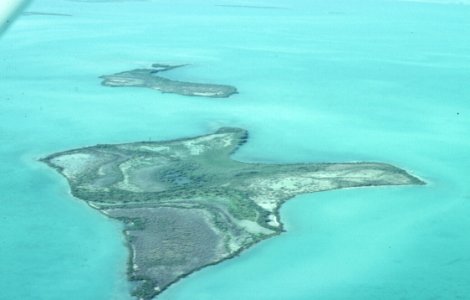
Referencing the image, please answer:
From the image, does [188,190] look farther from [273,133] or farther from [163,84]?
[163,84]

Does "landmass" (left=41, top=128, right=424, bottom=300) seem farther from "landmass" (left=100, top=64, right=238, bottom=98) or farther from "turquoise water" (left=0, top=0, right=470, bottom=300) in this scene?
"landmass" (left=100, top=64, right=238, bottom=98)

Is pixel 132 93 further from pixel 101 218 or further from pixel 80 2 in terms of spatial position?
pixel 80 2

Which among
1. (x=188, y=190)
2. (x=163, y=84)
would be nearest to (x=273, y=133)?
(x=188, y=190)

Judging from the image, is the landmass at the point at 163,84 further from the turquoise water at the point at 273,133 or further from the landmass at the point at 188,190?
the landmass at the point at 188,190

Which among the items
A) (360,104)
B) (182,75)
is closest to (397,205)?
(360,104)

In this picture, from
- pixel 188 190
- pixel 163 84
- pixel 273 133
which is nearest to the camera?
pixel 188 190

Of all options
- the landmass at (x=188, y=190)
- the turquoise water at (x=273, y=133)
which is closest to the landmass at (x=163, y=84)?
the turquoise water at (x=273, y=133)
